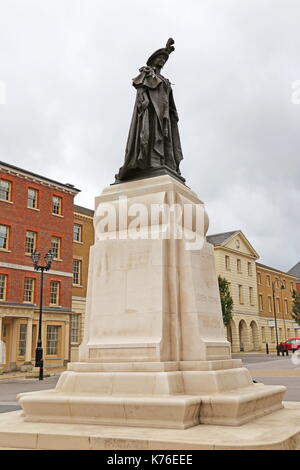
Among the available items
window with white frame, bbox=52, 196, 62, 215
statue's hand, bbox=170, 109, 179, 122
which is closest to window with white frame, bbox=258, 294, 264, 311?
window with white frame, bbox=52, 196, 62, 215

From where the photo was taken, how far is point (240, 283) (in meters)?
60.4

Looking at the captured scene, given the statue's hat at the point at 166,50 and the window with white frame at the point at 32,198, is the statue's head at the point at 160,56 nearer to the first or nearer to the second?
the statue's hat at the point at 166,50

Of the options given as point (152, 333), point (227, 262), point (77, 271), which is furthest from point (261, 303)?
point (152, 333)

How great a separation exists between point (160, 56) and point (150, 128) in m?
1.62

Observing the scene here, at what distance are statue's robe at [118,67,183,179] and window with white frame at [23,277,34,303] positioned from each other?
24.8 m

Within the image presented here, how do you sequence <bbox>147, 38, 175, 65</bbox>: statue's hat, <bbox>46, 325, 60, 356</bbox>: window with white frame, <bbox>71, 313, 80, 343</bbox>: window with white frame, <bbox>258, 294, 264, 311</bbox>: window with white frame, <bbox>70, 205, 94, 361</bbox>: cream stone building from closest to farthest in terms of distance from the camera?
<bbox>147, 38, 175, 65</bbox>: statue's hat
<bbox>46, 325, 60, 356</bbox>: window with white frame
<bbox>71, 313, 80, 343</bbox>: window with white frame
<bbox>70, 205, 94, 361</bbox>: cream stone building
<bbox>258, 294, 264, 311</bbox>: window with white frame

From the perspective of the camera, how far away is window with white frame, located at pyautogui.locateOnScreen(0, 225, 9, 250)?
3039cm

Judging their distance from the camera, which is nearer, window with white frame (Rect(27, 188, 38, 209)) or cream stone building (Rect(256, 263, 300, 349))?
window with white frame (Rect(27, 188, 38, 209))

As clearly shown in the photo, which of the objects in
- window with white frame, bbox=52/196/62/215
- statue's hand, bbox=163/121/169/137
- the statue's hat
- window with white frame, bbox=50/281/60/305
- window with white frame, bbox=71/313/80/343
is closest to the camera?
statue's hand, bbox=163/121/169/137

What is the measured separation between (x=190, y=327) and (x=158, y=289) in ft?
2.54

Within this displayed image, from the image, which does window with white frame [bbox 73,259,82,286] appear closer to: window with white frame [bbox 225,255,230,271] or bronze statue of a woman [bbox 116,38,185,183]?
window with white frame [bbox 225,255,230,271]

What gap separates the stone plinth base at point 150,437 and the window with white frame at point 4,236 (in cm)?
2550

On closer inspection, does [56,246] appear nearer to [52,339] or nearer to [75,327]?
[52,339]

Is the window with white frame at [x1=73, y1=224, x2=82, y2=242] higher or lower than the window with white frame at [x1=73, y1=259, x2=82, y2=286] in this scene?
higher
